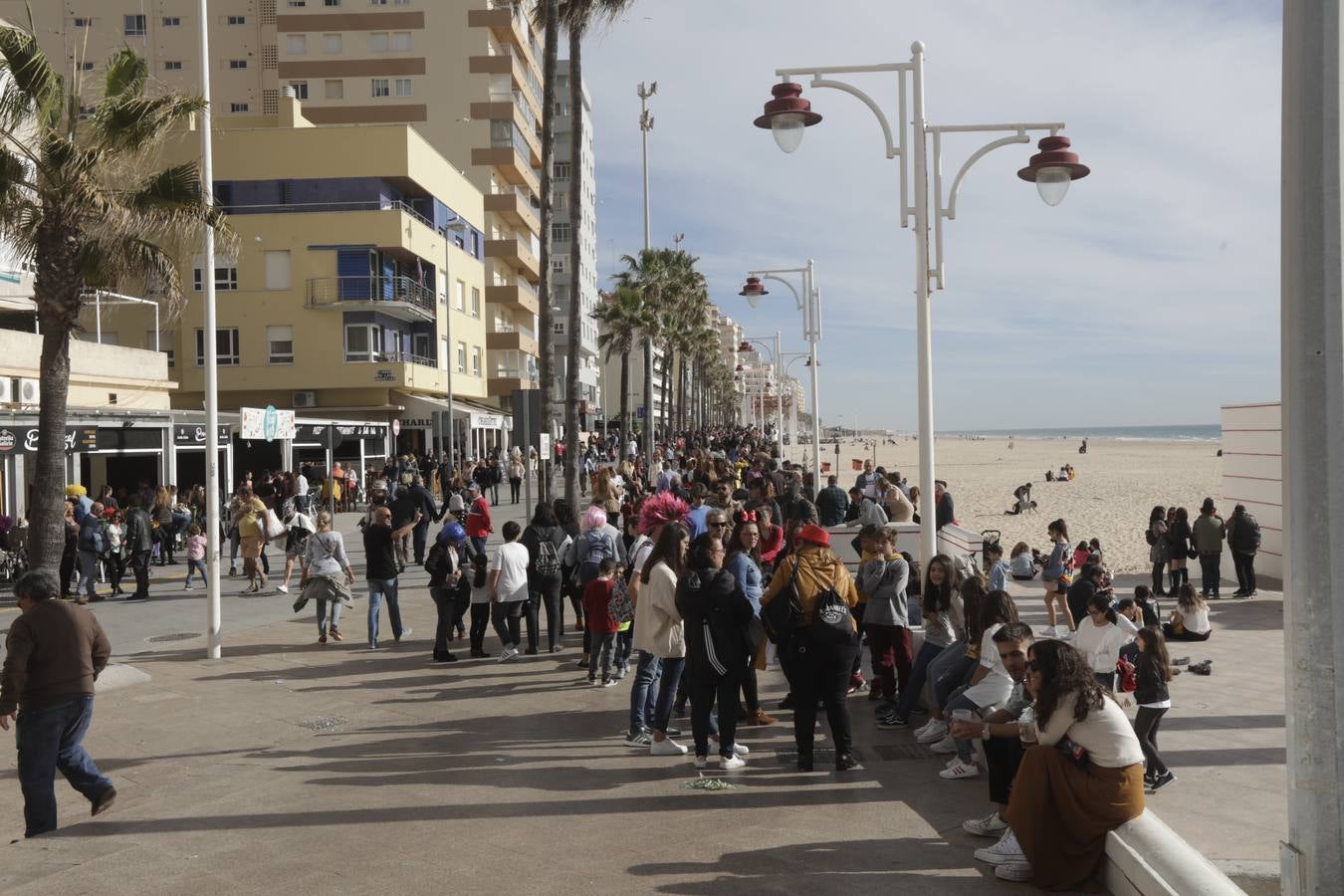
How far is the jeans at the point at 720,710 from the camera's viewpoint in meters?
7.29

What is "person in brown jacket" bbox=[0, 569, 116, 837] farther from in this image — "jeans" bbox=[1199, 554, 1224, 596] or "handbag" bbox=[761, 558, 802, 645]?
"jeans" bbox=[1199, 554, 1224, 596]

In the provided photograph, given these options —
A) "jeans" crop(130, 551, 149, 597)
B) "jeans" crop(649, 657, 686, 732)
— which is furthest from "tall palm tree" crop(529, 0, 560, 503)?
"jeans" crop(649, 657, 686, 732)

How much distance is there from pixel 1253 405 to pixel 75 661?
19.4 m

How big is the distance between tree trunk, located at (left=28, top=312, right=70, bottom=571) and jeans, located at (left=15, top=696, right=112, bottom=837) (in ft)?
12.9

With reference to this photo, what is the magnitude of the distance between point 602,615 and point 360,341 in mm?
32526

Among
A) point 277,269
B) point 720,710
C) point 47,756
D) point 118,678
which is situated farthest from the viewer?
point 277,269

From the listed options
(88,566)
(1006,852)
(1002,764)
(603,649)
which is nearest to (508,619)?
(603,649)

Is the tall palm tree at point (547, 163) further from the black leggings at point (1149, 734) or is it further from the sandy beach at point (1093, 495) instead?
the black leggings at point (1149, 734)

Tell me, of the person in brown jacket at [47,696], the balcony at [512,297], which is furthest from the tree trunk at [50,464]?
the balcony at [512,297]

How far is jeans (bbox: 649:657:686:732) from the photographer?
7781 millimetres

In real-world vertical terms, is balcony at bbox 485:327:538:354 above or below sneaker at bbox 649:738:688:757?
above

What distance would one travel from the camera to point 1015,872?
517 cm

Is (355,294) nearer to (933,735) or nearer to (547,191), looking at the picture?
(547,191)

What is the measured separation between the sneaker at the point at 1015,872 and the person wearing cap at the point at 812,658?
2.01 m
